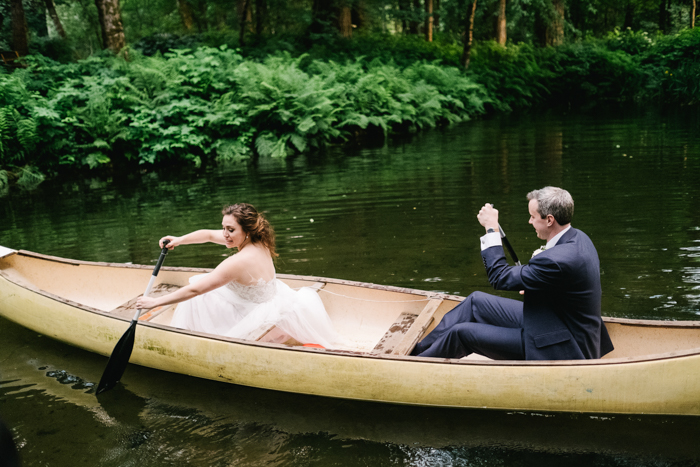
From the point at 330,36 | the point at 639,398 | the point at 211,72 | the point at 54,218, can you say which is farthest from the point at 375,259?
the point at 330,36

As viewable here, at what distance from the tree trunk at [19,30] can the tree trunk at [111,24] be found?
6.98 feet

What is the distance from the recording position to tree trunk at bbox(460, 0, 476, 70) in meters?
22.9

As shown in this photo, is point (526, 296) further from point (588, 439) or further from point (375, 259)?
point (375, 259)

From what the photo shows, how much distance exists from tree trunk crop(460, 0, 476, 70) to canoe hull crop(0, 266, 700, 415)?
68.9ft

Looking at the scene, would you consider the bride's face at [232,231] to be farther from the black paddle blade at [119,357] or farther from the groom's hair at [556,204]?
the groom's hair at [556,204]

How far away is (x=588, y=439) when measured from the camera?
3.84 m

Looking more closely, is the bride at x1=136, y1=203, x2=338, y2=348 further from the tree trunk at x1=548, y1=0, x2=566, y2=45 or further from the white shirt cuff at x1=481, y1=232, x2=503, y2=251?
the tree trunk at x1=548, y1=0, x2=566, y2=45

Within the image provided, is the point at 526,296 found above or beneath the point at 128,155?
beneath

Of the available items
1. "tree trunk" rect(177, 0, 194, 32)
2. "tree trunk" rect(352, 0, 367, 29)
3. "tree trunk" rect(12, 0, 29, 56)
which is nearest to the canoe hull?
"tree trunk" rect(12, 0, 29, 56)

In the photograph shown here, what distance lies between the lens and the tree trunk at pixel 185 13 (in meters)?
25.6

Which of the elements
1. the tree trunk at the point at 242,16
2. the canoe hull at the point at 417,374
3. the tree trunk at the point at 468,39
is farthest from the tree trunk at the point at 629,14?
the canoe hull at the point at 417,374

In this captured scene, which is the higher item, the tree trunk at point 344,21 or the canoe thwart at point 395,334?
the tree trunk at point 344,21

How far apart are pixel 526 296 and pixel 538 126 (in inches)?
641

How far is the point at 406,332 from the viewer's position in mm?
4660
